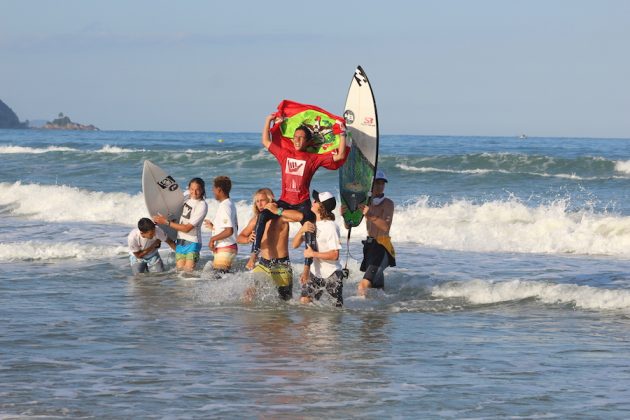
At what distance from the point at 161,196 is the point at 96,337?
427 cm

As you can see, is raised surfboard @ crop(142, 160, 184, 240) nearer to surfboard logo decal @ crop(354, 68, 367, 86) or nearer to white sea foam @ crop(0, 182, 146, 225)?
surfboard logo decal @ crop(354, 68, 367, 86)

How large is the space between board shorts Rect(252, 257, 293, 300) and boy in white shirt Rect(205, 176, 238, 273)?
4.47 ft

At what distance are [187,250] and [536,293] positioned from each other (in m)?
4.25

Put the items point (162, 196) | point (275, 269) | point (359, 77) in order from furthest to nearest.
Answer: point (162, 196) → point (359, 77) → point (275, 269)

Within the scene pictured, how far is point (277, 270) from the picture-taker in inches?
388

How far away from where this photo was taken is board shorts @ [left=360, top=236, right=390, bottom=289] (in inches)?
420

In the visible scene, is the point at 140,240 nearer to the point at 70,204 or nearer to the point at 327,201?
the point at 327,201

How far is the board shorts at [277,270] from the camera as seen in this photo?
9.80 meters

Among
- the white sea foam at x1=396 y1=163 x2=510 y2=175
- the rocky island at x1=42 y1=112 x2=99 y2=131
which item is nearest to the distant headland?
the rocky island at x1=42 y1=112 x2=99 y2=131

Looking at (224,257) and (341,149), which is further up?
(341,149)

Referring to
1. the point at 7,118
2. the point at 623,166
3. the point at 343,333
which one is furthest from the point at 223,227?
the point at 7,118

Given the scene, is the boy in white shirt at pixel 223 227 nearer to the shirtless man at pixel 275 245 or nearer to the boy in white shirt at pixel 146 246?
the boy in white shirt at pixel 146 246

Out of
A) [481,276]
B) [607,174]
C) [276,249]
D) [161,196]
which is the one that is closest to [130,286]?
[161,196]

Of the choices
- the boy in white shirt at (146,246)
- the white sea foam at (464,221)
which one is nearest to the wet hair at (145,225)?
the boy in white shirt at (146,246)
